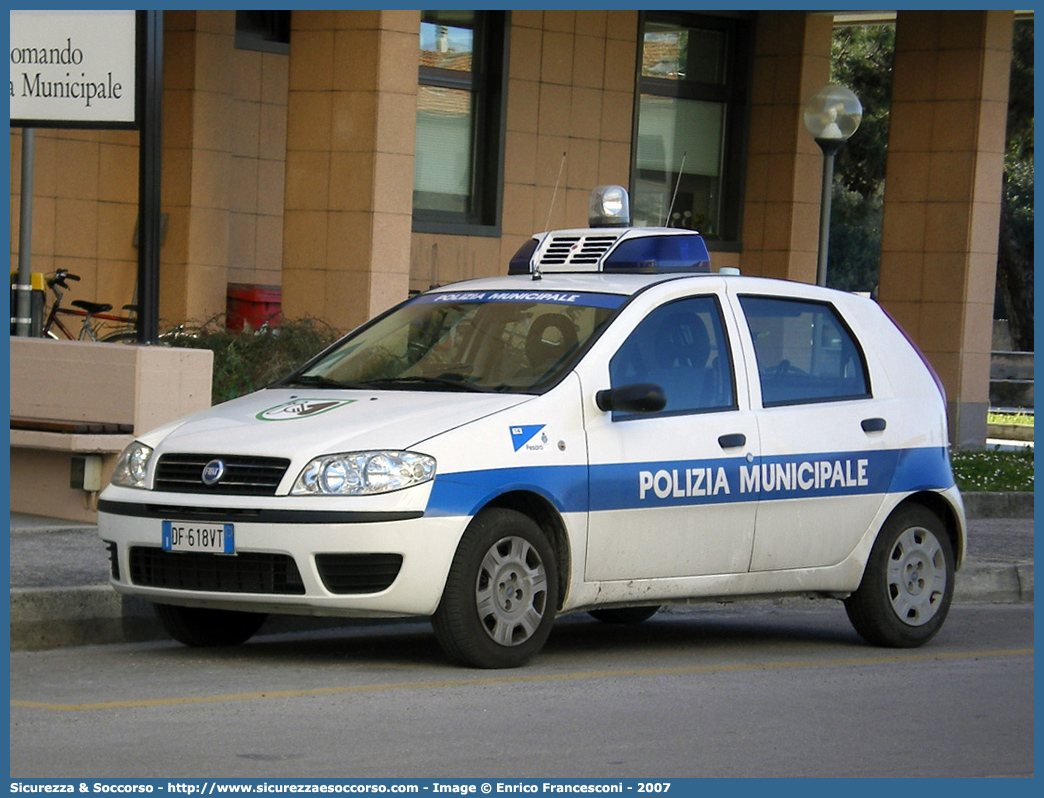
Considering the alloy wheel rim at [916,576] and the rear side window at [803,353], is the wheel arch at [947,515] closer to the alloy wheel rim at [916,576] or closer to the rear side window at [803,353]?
the alloy wheel rim at [916,576]

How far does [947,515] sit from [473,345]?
9.06ft

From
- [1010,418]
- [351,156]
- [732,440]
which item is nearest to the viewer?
[732,440]

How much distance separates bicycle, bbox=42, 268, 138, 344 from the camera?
52.3 feet

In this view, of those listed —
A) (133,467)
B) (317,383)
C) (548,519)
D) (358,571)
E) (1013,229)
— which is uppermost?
(1013,229)

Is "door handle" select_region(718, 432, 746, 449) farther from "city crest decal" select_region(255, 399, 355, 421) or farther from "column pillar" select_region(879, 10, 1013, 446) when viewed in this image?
"column pillar" select_region(879, 10, 1013, 446)

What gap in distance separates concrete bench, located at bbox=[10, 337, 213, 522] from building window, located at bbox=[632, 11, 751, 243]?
10.7m

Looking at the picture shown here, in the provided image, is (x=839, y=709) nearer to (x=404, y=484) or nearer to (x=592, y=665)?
(x=592, y=665)

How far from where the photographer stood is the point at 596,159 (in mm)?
20656

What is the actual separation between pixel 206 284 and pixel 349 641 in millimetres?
10170

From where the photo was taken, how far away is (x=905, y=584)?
30.1 feet

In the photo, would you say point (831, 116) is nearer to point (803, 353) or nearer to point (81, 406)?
point (803, 353)

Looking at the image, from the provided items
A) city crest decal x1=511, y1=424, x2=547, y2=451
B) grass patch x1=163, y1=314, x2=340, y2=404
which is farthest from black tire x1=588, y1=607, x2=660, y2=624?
grass patch x1=163, y1=314, x2=340, y2=404

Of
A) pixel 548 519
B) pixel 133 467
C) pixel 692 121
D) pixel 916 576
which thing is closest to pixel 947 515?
pixel 916 576

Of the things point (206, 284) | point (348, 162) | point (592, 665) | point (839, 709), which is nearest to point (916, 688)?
point (839, 709)
